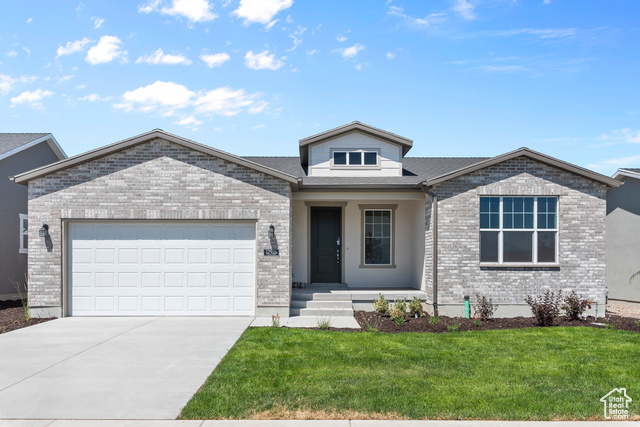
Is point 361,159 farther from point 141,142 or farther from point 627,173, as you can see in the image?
point 627,173

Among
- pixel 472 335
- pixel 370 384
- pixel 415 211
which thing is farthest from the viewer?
pixel 415 211

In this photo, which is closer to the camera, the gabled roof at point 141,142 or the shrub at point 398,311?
the shrub at point 398,311

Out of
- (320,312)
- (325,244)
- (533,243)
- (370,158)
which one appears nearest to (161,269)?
(320,312)

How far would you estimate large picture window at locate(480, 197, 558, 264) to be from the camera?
1273 cm

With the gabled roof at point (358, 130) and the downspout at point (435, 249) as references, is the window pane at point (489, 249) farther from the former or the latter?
the gabled roof at point (358, 130)

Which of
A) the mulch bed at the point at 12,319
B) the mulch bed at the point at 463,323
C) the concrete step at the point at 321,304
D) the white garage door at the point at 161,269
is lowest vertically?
the mulch bed at the point at 12,319

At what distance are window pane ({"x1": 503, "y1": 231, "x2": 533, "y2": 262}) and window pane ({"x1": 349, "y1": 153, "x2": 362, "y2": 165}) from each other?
510cm

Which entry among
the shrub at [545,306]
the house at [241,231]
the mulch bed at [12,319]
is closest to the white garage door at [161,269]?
the house at [241,231]

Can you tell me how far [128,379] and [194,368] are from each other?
0.97 m

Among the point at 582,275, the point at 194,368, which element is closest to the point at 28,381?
the point at 194,368

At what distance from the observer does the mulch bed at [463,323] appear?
36.1 feet

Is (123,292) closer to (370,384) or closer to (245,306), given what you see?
(245,306)

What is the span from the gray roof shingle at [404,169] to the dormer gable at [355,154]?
21.2 inches

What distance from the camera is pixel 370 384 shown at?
639cm
